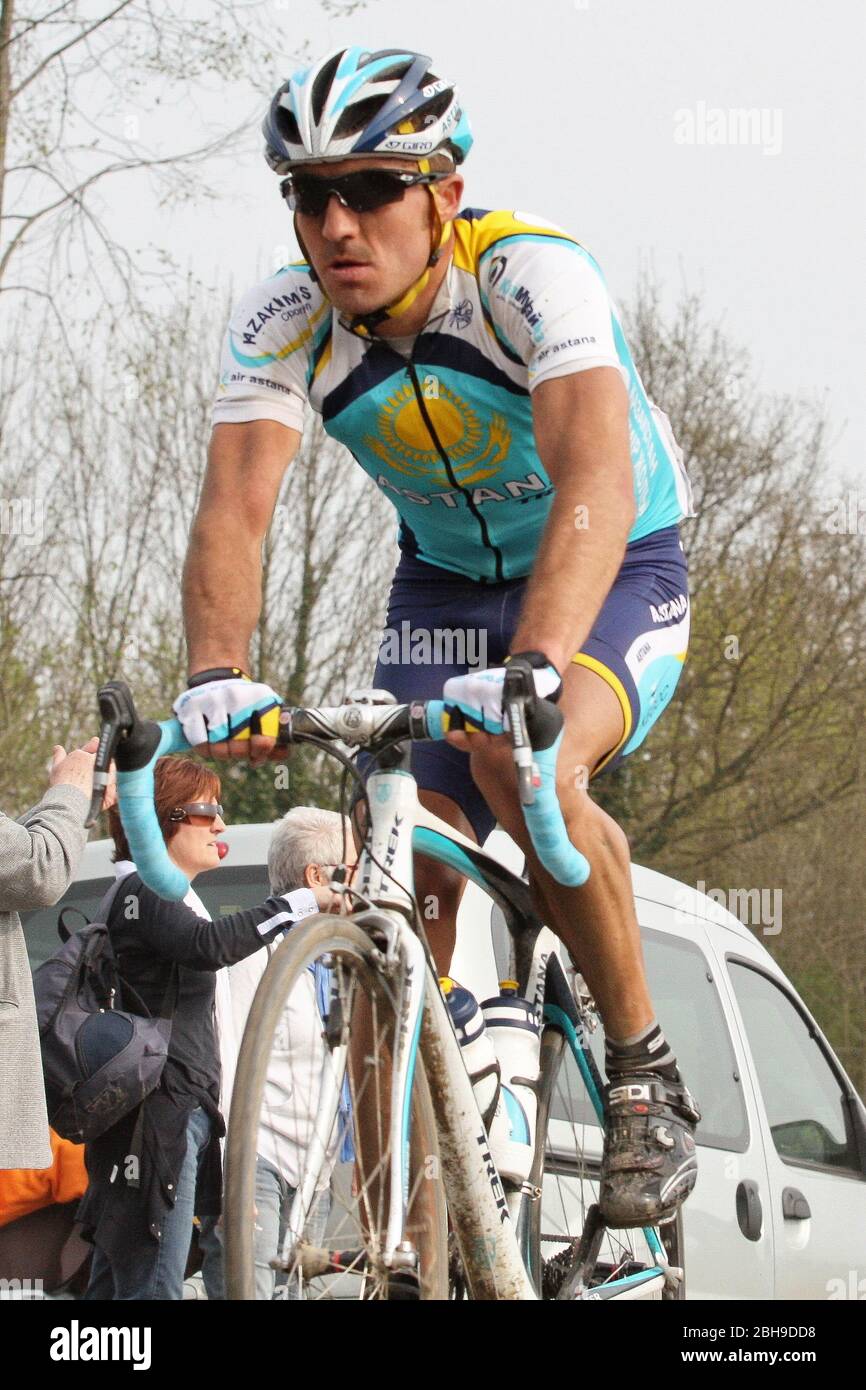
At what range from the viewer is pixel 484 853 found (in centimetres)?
388

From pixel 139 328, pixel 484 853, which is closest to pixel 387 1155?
pixel 484 853

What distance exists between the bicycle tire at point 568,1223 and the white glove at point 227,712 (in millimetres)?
1219

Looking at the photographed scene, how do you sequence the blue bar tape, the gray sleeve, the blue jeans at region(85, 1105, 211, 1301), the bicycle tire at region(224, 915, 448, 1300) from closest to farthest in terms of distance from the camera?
Answer: 1. the bicycle tire at region(224, 915, 448, 1300)
2. the blue bar tape
3. the gray sleeve
4. the blue jeans at region(85, 1105, 211, 1301)

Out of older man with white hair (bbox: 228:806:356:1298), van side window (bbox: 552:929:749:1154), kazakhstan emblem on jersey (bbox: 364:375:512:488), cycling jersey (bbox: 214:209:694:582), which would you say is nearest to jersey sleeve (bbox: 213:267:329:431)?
cycling jersey (bbox: 214:209:694:582)

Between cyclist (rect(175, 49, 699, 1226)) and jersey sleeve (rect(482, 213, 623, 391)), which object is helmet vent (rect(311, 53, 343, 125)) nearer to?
cyclist (rect(175, 49, 699, 1226))

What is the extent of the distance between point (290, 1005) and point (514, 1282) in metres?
0.89

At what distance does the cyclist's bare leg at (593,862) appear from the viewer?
3.63 meters

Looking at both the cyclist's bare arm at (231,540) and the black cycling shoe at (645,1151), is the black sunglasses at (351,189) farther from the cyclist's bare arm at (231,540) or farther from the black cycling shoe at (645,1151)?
the black cycling shoe at (645,1151)

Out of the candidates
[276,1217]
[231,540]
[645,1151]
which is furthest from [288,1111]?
[231,540]

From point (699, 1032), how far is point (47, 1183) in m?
2.87

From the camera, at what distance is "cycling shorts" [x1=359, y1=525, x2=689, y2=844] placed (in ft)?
12.8

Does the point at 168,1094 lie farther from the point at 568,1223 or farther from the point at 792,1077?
the point at 792,1077

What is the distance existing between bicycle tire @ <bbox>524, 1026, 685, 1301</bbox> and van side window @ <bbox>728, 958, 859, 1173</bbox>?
282 cm

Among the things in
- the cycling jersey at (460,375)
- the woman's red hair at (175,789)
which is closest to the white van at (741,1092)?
the woman's red hair at (175,789)
